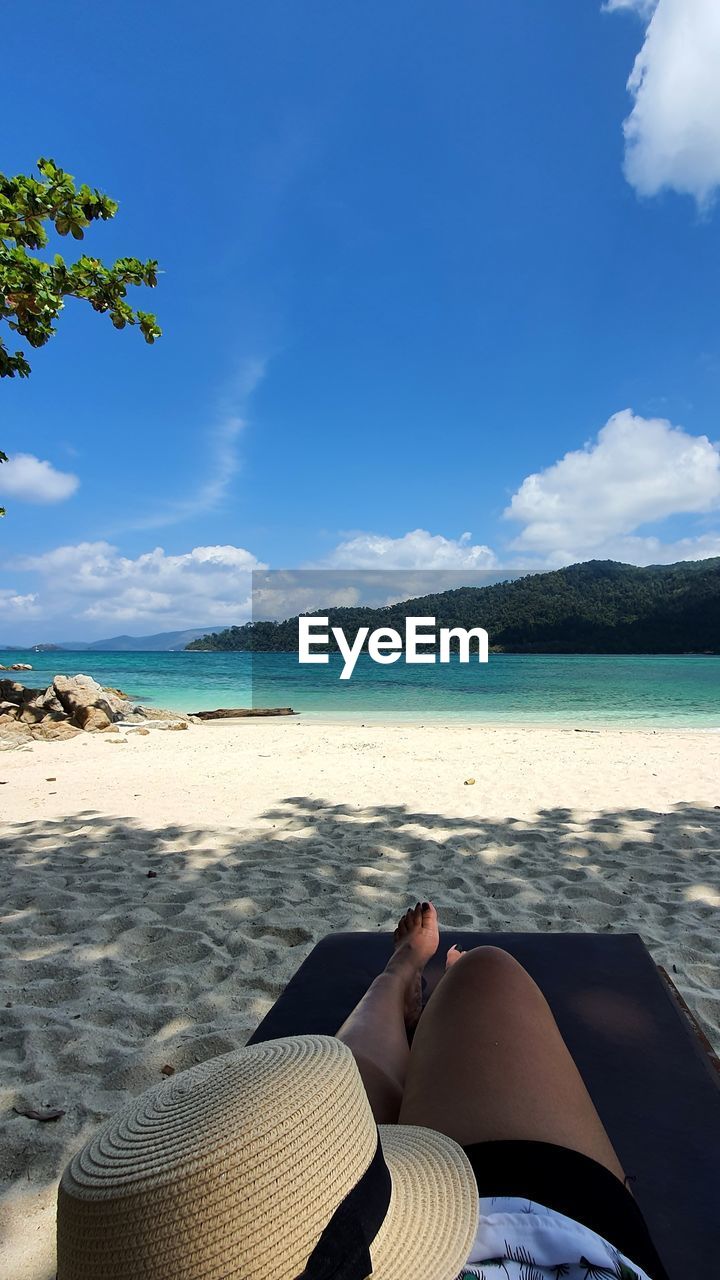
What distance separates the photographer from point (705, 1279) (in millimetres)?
1189

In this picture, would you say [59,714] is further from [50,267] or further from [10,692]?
[50,267]

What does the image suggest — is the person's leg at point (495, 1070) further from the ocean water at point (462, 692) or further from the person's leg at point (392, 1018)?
the ocean water at point (462, 692)

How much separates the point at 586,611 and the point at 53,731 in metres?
47.5

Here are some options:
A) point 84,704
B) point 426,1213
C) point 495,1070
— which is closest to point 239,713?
point 84,704

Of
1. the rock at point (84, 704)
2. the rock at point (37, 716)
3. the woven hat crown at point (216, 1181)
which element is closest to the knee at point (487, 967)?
the woven hat crown at point (216, 1181)

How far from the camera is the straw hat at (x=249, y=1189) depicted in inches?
28.2

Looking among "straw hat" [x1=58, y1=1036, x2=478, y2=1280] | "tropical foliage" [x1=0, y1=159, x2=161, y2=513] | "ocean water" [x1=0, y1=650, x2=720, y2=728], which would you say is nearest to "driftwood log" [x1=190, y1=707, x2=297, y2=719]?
"ocean water" [x1=0, y1=650, x2=720, y2=728]

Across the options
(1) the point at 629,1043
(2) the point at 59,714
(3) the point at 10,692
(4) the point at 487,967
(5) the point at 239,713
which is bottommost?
(5) the point at 239,713

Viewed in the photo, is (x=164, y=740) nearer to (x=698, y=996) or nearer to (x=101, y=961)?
(x=101, y=961)

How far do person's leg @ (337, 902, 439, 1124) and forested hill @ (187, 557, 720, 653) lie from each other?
45.5 m

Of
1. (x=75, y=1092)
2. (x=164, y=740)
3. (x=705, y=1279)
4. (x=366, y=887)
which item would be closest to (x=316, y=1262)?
(x=705, y=1279)

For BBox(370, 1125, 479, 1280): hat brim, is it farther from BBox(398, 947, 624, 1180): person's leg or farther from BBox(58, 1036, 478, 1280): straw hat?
BBox(398, 947, 624, 1180): person's leg

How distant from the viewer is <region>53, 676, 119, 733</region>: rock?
1275 cm

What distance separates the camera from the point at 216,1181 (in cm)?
72
